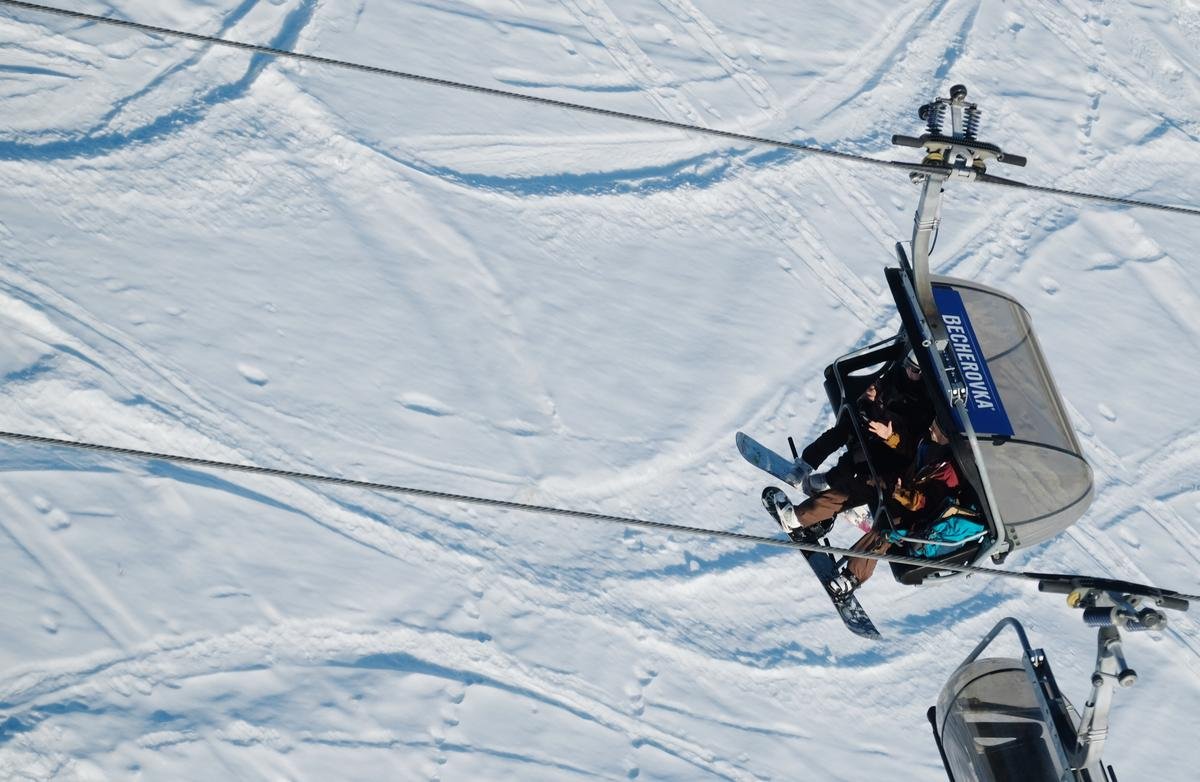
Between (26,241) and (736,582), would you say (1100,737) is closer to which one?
(736,582)

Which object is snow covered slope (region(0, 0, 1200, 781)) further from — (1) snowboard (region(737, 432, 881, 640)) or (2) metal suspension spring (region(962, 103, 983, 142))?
(2) metal suspension spring (region(962, 103, 983, 142))

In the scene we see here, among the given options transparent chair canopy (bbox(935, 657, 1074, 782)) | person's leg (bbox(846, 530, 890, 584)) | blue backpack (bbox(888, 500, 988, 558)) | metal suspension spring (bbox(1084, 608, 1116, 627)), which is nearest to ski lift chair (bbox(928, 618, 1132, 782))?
transparent chair canopy (bbox(935, 657, 1074, 782))

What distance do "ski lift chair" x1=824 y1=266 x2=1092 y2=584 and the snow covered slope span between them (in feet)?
8.74

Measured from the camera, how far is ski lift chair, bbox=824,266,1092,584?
25.2ft

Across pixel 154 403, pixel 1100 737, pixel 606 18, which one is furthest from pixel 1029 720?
pixel 606 18

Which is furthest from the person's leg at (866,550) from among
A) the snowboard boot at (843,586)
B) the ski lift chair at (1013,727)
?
the ski lift chair at (1013,727)

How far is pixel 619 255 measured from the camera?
12.7 metres

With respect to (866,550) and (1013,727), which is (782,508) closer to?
(866,550)

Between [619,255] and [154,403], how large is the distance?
417 cm

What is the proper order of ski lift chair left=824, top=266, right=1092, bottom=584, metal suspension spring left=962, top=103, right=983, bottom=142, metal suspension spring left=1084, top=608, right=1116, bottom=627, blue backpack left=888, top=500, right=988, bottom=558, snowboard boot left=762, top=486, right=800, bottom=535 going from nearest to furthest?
A: metal suspension spring left=1084, top=608, right=1116, bottom=627 → metal suspension spring left=962, top=103, right=983, bottom=142 → ski lift chair left=824, top=266, right=1092, bottom=584 → blue backpack left=888, top=500, right=988, bottom=558 → snowboard boot left=762, top=486, right=800, bottom=535

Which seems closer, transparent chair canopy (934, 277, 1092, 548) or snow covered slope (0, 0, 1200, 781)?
transparent chair canopy (934, 277, 1092, 548)

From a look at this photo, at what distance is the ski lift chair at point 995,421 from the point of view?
7.68 m

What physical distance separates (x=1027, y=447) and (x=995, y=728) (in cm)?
161

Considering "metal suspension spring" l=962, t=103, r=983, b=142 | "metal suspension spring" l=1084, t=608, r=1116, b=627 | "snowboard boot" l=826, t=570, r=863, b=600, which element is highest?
"metal suspension spring" l=962, t=103, r=983, b=142
